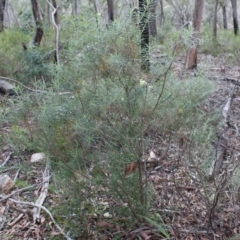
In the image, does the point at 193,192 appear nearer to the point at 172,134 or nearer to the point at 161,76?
the point at 172,134

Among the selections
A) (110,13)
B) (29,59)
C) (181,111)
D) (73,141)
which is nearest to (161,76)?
(181,111)

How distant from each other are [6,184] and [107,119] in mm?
1310

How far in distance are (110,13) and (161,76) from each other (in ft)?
17.2

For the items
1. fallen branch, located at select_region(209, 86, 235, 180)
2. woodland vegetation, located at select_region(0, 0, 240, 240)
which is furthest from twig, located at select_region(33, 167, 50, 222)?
fallen branch, located at select_region(209, 86, 235, 180)

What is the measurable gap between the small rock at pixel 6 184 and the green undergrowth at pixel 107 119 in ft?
2.49

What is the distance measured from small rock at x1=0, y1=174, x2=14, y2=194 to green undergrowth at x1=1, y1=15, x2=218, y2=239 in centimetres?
76

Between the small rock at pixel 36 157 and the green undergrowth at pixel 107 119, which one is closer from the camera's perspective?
the green undergrowth at pixel 107 119

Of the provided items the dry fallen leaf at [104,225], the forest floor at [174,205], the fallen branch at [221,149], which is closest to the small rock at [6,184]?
the forest floor at [174,205]

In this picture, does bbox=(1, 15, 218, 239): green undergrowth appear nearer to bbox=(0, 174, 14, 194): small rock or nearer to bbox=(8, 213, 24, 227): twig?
bbox=(8, 213, 24, 227): twig

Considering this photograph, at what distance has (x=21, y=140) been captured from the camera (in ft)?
9.62

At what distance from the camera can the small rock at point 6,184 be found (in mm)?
3035

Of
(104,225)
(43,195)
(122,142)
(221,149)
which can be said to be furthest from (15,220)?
(221,149)

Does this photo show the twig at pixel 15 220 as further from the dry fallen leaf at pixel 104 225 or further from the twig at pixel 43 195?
the dry fallen leaf at pixel 104 225

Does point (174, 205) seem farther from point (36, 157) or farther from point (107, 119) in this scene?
point (36, 157)
